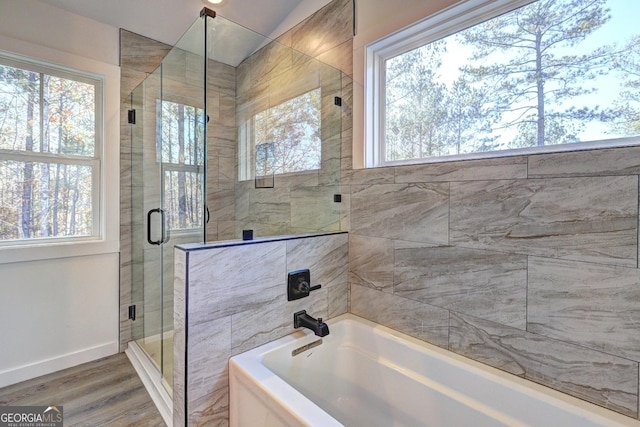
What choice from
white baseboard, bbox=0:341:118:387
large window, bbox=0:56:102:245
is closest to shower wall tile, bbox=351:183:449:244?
large window, bbox=0:56:102:245

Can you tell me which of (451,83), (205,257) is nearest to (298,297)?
(205,257)

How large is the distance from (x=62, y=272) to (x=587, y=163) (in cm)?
322

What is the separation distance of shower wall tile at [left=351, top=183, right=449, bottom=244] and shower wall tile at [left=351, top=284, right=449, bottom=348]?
1.21 feet

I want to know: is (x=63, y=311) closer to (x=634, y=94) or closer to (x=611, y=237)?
(x=611, y=237)

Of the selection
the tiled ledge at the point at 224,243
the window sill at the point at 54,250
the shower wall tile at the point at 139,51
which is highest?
the shower wall tile at the point at 139,51

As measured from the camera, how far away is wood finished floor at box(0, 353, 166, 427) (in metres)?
1.70

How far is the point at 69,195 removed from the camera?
2.29m

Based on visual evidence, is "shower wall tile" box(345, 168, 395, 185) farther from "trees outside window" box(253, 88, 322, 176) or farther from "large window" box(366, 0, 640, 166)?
"trees outside window" box(253, 88, 322, 176)

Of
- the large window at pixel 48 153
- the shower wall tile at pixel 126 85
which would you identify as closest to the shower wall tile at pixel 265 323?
the large window at pixel 48 153

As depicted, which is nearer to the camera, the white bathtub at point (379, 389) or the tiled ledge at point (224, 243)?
the white bathtub at point (379, 389)

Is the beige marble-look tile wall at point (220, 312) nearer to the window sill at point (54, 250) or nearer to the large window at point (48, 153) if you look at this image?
the window sill at point (54, 250)

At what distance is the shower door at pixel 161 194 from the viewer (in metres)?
1.93

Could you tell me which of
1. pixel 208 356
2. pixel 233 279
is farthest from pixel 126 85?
pixel 208 356

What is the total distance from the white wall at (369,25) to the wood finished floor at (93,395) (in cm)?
205
